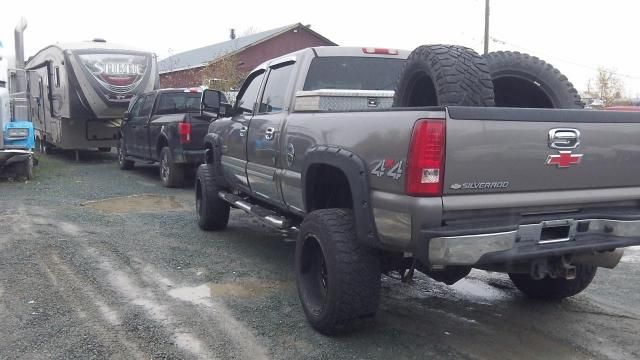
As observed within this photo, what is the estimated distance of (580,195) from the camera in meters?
3.63

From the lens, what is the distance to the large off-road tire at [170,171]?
35.6 ft

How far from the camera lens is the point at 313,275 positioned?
175 inches

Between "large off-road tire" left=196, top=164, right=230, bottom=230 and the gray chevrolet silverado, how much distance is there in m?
2.48

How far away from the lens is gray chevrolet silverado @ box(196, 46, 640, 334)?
3.28 m

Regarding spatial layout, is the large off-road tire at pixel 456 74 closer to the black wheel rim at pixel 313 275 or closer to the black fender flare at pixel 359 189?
the black fender flare at pixel 359 189

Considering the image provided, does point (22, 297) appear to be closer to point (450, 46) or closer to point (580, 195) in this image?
point (450, 46)

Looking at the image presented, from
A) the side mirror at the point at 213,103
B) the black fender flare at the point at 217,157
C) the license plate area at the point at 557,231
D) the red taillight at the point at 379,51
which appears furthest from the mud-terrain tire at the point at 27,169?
the license plate area at the point at 557,231

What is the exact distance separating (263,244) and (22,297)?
107 inches

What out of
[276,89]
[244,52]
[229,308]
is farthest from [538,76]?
[244,52]

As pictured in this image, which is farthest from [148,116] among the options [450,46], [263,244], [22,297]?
[450,46]

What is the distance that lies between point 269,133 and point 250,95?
1230 mm

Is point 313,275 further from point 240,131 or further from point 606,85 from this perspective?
point 606,85

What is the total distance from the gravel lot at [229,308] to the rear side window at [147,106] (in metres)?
4.86

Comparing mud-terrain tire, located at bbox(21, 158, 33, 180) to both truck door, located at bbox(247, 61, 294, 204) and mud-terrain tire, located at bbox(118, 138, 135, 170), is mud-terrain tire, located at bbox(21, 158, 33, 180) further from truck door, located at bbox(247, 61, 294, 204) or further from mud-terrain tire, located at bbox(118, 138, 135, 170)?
truck door, located at bbox(247, 61, 294, 204)
